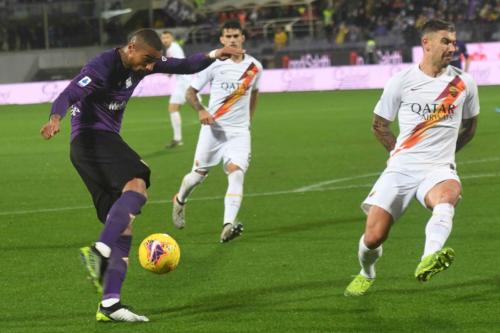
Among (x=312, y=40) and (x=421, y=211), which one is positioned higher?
(x=421, y=211)

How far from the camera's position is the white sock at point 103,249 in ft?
23.4

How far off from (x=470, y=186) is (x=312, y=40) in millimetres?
28971

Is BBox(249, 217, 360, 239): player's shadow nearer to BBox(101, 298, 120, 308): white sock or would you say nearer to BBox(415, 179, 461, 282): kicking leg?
BBox(415, 179, 461, 282): kicking leg

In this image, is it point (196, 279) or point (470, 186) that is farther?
point (470, 186)

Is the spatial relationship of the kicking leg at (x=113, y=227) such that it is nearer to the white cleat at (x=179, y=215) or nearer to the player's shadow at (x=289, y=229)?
the player's shadow at (x=289, y=229)

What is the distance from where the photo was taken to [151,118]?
29.3 m

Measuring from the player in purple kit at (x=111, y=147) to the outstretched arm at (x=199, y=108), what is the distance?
126 inches

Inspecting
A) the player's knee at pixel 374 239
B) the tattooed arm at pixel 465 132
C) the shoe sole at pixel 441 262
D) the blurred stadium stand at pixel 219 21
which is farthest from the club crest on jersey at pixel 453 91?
the blurred stadium stand at pixel 219 21

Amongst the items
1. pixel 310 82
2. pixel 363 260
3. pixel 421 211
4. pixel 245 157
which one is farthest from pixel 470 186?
pixel 310 82

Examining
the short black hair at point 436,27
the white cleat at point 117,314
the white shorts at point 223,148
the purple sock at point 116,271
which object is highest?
the short black hair at point 436,27

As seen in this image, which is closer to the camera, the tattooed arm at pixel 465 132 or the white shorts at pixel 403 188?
the white shorts at pixel 403 188

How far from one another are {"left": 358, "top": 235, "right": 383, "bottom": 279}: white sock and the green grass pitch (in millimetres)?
182

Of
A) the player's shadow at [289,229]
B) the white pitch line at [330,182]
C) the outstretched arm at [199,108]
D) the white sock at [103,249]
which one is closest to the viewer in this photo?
the white sock at [103,249]

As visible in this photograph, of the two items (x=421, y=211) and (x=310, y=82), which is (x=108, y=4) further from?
(x=421, y=211)
